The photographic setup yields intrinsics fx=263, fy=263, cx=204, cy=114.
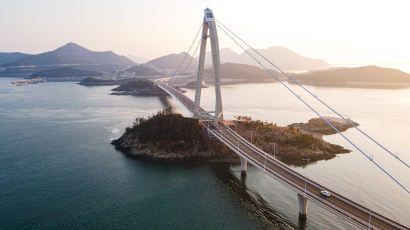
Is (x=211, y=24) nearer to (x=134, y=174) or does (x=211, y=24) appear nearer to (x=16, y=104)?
(x=134, y=174)

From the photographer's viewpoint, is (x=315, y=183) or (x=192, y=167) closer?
(x=315, y=183)

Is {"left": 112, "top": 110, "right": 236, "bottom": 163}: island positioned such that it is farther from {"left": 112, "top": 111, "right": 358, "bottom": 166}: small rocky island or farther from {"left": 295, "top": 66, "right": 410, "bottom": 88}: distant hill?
{"left": 295, "top": 66, "right": 410, "bottom": 88}: distant hill

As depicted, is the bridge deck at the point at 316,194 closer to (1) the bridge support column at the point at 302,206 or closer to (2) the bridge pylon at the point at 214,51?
(1) the bridge support column at the point at 302,206

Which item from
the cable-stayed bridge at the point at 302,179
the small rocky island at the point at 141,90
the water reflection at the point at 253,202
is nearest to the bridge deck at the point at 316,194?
the cable-stayed bridge at the point at 302,179

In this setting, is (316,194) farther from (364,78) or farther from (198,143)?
(364,78)

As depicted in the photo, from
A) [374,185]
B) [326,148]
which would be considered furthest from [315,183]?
[326,148]

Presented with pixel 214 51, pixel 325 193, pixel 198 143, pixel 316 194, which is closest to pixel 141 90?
pixel 198 143
